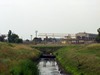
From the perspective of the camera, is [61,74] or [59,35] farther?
[59,35]

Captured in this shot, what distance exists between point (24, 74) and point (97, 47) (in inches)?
1680

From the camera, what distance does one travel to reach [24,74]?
2862cm

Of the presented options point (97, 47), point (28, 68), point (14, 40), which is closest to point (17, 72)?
point (28, 68)

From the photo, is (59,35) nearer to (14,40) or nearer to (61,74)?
(14,40)

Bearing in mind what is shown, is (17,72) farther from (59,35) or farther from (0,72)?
(59,35)

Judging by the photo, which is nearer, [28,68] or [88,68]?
[28,68]

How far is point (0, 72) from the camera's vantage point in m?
28.4

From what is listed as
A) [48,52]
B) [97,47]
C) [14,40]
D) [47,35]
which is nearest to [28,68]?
[97,47]

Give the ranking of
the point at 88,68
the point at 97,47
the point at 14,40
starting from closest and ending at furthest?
the point at 88,68 < the point at 97,47 < the point at 14,40

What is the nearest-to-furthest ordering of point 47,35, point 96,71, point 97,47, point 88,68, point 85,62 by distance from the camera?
point 96,71 < point 88,68 < point 85,62 < point 97,47 < point 47,35

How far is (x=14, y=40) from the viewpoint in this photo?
12312 cm

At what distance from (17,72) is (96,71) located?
10261 millimetres

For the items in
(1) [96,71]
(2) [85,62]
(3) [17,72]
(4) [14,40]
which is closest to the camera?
(3) [17,72]

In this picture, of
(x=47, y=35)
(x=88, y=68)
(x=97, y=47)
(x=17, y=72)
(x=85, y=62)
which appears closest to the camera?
(x=17, y=72)
